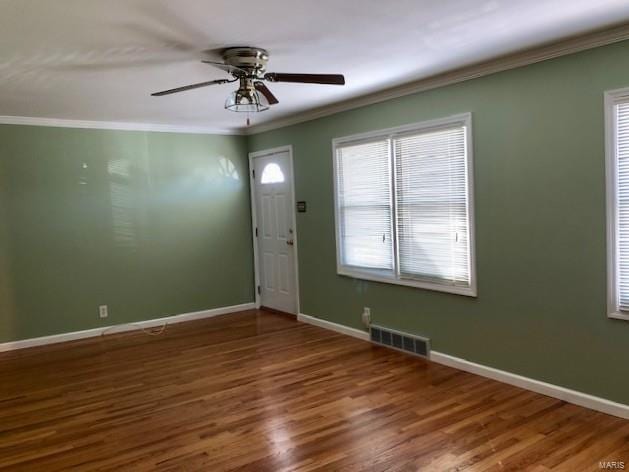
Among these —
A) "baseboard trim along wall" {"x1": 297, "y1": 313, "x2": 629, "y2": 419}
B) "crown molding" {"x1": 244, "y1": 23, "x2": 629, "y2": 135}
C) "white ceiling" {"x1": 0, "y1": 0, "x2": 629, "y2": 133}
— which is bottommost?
"baseboard trim along wall" {"x1": 297, "y1": 313, "x2": 629, "y2": 419}

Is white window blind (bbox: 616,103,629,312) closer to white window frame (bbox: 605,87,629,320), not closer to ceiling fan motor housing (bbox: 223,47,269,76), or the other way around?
white window frame (bbox: 605,87,629,320)

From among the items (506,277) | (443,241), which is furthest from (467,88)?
(506,277)

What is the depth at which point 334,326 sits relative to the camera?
209 inches

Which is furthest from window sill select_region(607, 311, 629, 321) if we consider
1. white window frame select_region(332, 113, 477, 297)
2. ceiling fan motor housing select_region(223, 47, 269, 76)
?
ceiling fan motor housing select_region(223, 47, 269, 76)

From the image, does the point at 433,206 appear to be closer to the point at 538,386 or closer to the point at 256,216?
the point at 538,386

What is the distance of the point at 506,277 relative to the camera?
11.7 ft

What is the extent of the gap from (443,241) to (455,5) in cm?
199

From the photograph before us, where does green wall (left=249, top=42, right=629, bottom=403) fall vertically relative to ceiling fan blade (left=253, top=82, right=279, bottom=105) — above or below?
below

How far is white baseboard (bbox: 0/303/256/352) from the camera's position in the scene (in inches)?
201

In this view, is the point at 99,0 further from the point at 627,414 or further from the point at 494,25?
the point at 627,414

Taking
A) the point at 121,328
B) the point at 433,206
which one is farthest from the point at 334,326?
the point at 121,328

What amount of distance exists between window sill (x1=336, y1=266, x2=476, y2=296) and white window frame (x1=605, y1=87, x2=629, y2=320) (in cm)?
101

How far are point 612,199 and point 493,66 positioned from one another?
1286mm

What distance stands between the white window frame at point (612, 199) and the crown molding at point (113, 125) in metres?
4.50
